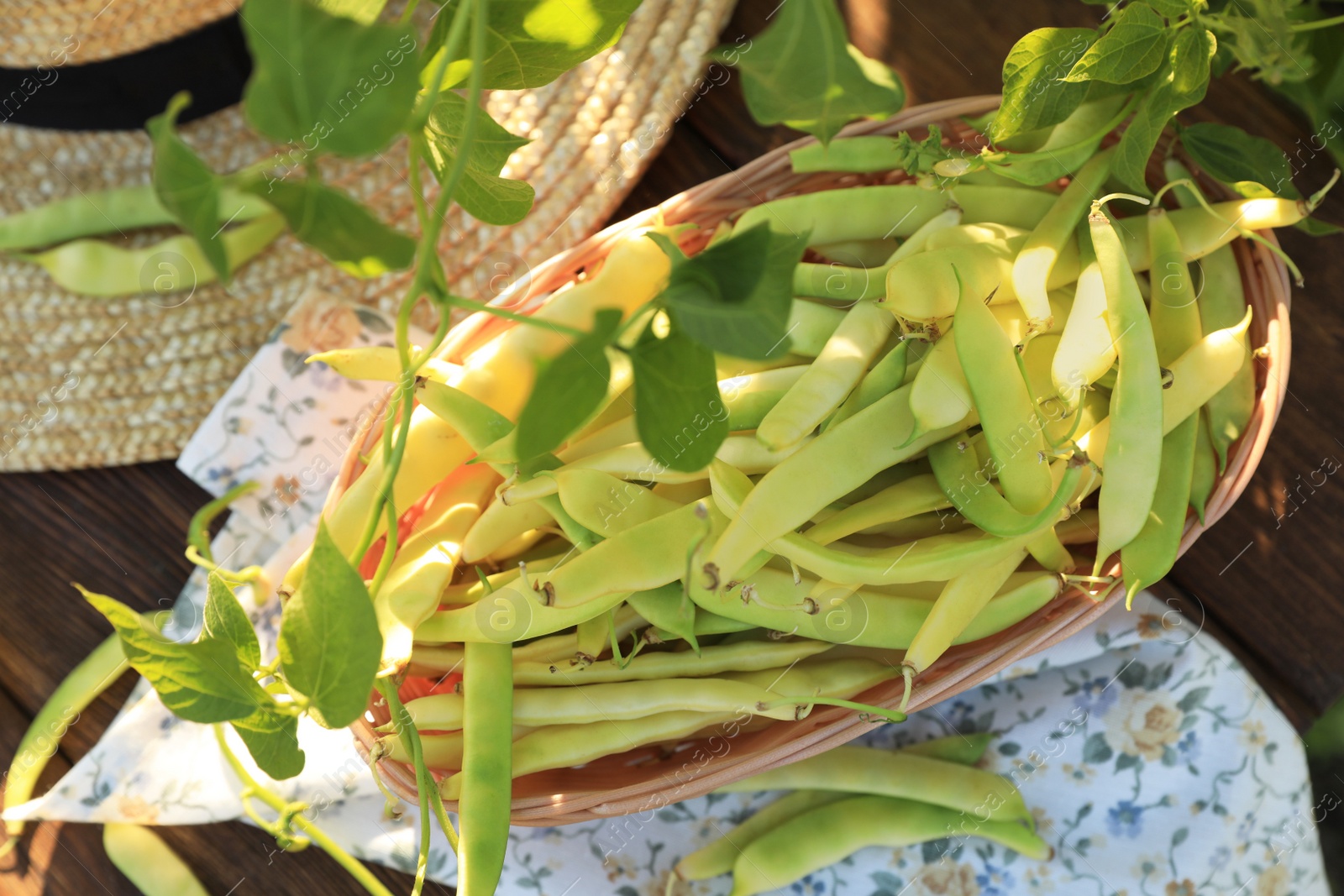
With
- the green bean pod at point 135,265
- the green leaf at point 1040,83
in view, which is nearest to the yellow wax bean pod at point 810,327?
the green leaf at point 1040,83

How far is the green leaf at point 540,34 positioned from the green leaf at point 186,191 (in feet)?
0.33

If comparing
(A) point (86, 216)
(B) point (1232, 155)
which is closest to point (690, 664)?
(B) point (1232, 155)

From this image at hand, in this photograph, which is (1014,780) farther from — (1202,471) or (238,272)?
(238,272)

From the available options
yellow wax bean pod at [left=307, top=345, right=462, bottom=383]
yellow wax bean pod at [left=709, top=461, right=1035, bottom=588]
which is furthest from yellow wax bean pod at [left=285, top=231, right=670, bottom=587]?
yellow wax bean pod at [left=709, top=461, right=1035, bottom=588]

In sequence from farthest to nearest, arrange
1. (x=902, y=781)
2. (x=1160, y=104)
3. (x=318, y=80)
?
(x=902, y=781) < (x=1160, y=104) < (x=318, y=80)

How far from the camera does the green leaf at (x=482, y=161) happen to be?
36 cm

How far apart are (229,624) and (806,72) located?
0.28 m

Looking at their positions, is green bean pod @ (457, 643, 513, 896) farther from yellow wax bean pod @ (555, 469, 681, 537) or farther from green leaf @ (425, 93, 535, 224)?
green leaf @ (425, 93, 535, 224)

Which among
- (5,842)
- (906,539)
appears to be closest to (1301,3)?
(906,539)

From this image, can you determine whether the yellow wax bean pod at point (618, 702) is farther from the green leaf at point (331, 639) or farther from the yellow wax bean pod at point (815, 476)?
the green leaf at point (331, 639)

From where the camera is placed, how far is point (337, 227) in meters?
0.24

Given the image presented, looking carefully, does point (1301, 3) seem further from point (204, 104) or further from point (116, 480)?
point (116, 480)

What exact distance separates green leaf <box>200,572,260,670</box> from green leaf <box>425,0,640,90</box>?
201 mm

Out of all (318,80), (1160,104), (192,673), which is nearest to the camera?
(318,80)
